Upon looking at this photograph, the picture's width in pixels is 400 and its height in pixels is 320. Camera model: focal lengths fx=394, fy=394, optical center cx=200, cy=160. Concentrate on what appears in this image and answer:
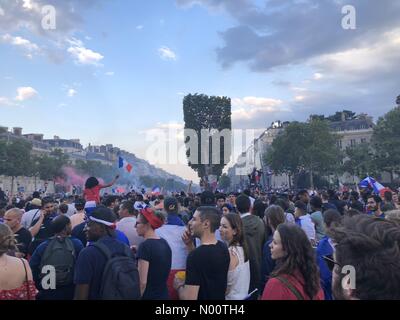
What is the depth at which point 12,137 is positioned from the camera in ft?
295

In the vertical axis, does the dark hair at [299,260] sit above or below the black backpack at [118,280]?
above

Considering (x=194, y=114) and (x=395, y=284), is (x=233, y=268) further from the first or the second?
(x=194, y=114)

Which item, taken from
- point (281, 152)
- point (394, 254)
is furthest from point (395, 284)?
point (281, 152)

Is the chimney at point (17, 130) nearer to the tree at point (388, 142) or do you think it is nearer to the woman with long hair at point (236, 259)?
the tree at point (388, 142)

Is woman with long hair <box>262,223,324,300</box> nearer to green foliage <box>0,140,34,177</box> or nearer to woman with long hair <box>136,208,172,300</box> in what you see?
woman with long hair <box>136,208,172,300</box>

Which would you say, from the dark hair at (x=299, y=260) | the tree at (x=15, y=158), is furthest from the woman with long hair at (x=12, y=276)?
the tree at (x=15, y=158)

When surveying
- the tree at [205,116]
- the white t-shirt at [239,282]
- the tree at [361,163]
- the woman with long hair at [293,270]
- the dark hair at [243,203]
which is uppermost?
the tree at [205,116]

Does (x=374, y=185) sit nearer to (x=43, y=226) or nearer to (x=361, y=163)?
(x=43, y=226)

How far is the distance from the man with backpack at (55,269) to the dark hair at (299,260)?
Answer: 94.9 inches

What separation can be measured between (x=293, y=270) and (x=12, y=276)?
256 centimetres

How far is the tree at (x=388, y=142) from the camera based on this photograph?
52.8 m

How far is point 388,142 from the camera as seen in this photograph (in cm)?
5297

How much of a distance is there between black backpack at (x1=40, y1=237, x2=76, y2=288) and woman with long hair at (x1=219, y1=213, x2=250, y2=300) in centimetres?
173
